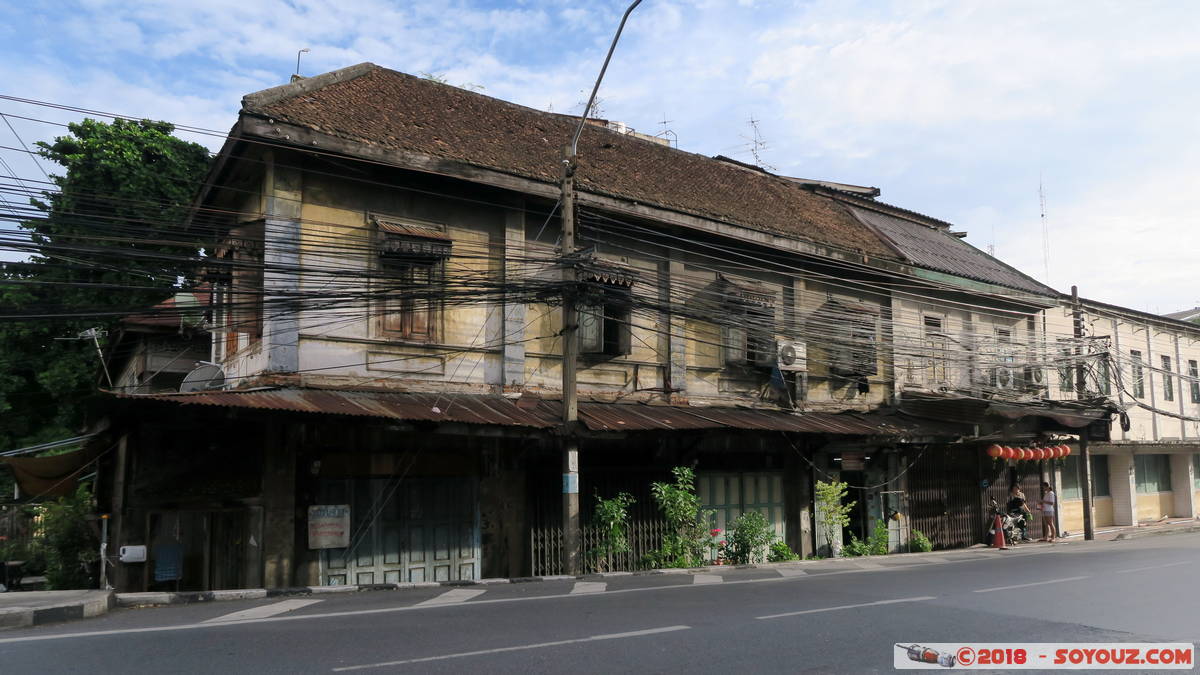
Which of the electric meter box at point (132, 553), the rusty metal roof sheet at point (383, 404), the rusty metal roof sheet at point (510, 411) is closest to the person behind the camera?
the rusty metal roof sheet at point (383, 404)

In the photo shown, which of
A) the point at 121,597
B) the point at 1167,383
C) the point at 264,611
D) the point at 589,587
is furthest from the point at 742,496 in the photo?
the point at 1167,383

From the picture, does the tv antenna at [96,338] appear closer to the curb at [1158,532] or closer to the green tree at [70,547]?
the green tree at [70,547]

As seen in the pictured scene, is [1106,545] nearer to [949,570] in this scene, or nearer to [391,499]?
[949,570]

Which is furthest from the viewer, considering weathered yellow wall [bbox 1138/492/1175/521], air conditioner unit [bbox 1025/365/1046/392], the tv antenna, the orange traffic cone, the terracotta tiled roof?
weathered yellow wall [bbox 1138/492/1175/521]

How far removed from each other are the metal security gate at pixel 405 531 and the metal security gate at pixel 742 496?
5301 mm

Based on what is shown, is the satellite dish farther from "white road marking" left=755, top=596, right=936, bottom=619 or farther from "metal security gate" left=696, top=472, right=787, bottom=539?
"white road marking" left=755, top=596, right=936, bottom=619

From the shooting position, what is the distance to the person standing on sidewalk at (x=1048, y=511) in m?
23.0

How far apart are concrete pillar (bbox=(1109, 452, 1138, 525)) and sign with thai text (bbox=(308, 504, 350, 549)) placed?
2703cm

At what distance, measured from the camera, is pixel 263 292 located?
37.9 ft

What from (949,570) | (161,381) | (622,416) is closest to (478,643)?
(622,416)

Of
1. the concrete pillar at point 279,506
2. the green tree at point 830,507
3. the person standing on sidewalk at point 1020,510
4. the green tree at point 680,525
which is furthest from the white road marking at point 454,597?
the person standing on sidewalk at point 1020,510

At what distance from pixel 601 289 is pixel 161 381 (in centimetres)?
1210

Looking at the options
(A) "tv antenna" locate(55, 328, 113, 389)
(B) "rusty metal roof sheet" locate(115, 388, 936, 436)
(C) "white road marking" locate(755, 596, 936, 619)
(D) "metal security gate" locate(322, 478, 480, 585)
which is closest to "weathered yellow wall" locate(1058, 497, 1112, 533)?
(B) "rusty metal roof sheet" locate(115, 388, 936, 436)

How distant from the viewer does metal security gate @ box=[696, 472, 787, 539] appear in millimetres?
17609
